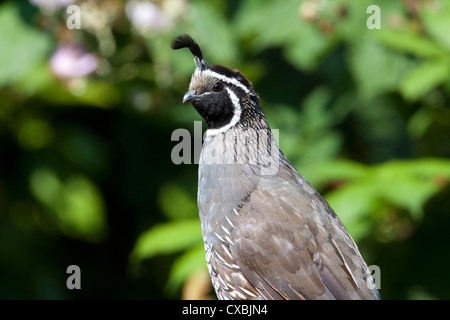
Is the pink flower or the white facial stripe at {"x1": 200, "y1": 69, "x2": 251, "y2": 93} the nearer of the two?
the white facial stripe at {"x1": 200, "y1": 69, "x2": 251, "y2": 93}

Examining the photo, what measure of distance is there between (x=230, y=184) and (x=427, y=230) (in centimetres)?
123

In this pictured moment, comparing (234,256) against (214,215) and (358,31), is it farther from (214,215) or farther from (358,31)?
(358,31)

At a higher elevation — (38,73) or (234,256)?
(38,73)

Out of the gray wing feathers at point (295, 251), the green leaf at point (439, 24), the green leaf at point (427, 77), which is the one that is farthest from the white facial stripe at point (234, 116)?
the green leaf at point (439, 24)

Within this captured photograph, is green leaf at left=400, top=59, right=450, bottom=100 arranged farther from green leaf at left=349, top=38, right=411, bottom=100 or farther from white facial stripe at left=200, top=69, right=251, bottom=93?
white facial stripe at left=200, top=69, right=251, bottom=93

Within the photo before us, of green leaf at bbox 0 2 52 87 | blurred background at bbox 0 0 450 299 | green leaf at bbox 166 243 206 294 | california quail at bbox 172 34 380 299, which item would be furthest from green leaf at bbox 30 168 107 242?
california quail at bbox 172 34 380 299

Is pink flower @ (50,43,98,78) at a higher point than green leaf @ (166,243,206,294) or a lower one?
higher

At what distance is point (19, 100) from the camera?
4.64m

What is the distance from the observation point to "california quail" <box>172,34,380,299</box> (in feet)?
9.04

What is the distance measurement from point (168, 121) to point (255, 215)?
72.3 inches

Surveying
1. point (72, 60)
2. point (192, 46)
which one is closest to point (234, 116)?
point (192, 46)

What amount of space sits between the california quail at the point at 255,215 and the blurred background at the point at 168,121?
56 centimetres

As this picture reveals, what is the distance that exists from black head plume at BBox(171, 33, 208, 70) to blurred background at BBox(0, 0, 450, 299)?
2.87 feet
